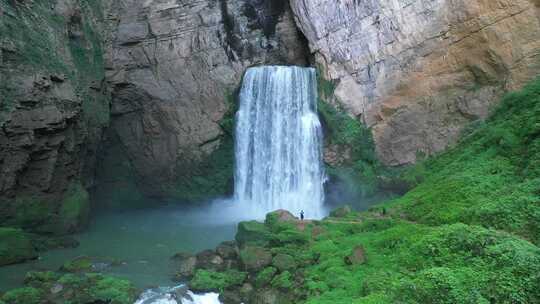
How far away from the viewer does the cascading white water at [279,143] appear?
22734mm

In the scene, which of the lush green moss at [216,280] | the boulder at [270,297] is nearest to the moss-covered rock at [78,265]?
the lush green moss at [216,280]

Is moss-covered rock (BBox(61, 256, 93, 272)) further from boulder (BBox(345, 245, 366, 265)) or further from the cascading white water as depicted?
the cascading white water

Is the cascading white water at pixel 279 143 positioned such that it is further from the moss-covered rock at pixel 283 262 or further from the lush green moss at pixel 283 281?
the lush green moss at pixel 283 281

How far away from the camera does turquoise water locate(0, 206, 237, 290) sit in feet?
49.5

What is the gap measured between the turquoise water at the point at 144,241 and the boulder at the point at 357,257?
19.1ft

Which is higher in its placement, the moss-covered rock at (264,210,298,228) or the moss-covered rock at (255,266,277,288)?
the moss-covered rock at (264,210,298,228)

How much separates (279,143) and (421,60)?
7820 mm

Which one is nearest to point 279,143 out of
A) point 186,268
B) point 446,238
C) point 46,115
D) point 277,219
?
point 277,219

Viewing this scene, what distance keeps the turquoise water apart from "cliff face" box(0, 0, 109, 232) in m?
1.98

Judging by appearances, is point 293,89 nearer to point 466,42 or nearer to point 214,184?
point 214,184

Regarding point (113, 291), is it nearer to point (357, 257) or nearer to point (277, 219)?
point (277, 219)

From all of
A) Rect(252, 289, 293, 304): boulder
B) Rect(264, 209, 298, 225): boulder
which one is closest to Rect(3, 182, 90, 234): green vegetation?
Rect(264, 209, 298, 225): boulder

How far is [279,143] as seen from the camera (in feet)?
76.0

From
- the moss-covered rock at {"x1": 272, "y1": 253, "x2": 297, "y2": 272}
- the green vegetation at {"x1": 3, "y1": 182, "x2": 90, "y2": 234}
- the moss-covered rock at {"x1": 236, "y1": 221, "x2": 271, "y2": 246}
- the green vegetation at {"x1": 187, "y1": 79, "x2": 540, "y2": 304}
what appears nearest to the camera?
the green vegetation at {"x1": 187, "y1": 79, "x2": 540, "y2": 304}
